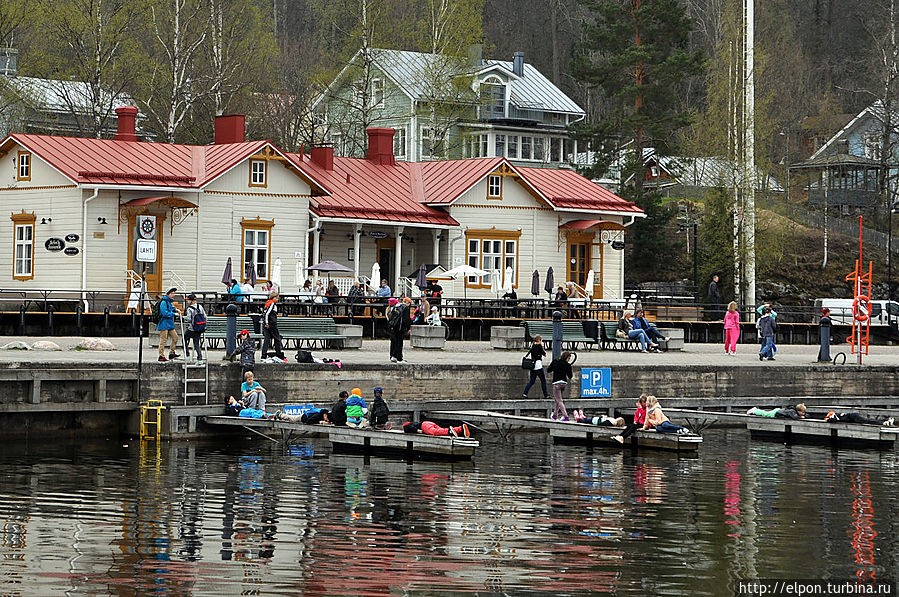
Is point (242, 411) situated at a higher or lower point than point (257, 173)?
lower

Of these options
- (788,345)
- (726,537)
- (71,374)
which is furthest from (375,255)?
(726,537)

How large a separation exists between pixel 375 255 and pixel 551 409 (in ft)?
64.0

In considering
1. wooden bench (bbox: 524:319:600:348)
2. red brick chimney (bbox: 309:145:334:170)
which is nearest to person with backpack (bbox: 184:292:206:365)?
wooden bench (bbox: 524:319:600:348)

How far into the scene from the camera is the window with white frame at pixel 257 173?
150 ft

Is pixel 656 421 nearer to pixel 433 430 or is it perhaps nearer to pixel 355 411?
pixel 433 430

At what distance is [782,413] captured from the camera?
31109 mm

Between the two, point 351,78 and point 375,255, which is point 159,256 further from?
point 351,78

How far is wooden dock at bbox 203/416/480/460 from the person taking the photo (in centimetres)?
2544

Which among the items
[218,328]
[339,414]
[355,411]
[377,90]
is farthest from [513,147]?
[339,414]

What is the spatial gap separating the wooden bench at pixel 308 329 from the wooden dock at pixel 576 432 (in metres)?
5.55

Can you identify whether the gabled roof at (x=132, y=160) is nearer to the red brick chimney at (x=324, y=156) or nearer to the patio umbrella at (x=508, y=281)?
the red brick chimney at (x=324, y=156)

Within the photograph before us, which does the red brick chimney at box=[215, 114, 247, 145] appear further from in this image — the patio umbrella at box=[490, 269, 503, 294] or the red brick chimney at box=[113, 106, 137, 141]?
the patio umbrella at box=[490, 269, 503, 294]

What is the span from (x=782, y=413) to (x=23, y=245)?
82.3 ft

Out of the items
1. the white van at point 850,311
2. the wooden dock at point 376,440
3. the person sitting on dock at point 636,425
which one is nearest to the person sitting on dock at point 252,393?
the wooden dock at point 376,440
